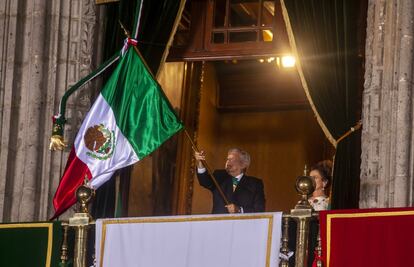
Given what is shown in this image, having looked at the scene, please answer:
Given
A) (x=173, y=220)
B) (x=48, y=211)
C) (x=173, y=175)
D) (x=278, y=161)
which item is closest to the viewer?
(x=173, y=220)

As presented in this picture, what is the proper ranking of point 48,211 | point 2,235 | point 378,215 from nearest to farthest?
point 378,215, point 2,235, point 48,211

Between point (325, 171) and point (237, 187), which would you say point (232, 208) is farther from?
point (325, 171)

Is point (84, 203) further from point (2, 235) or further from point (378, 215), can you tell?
point (378, 215)

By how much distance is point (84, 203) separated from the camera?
11.3 m

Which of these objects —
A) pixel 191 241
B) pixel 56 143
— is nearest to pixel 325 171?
pixel 191 241

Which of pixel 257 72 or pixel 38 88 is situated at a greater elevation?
pixel 257 72

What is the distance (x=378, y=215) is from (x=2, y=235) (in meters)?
3.51

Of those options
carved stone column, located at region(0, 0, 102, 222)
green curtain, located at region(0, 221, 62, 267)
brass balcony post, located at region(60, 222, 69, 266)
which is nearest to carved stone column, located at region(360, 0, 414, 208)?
brass balcony post, located at region(60, 222, 69, 266)

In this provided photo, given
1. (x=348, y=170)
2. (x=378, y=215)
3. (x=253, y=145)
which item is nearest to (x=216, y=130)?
(x=253, y=145)

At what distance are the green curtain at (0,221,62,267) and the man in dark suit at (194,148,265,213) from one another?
157 centimetres

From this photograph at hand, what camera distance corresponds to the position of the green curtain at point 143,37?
12695 mm

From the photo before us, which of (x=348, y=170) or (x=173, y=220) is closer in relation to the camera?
(x=173, y=220)

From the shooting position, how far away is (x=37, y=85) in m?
12.9

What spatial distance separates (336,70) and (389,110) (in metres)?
0.83
